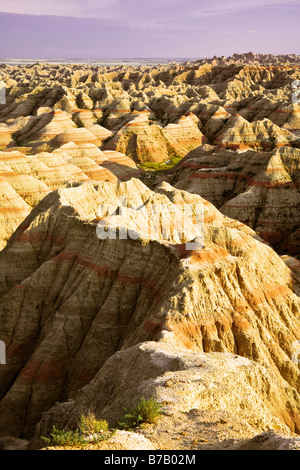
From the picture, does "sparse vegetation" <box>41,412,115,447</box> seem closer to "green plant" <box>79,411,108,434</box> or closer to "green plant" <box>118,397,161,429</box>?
"green plant" <box>79,411,108,434</box>

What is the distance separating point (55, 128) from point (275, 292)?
95606 mm

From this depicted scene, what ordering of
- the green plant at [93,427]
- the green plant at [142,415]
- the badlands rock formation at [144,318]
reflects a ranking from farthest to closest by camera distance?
the badlands rock formation at [144,318] < the green plant at [142,415] < the green plant at [93,427]

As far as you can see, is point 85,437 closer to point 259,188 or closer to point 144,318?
point 144,318

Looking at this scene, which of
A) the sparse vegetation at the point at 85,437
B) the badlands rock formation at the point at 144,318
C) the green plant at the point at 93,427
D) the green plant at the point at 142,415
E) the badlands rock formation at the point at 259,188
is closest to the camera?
the sparse vegetation at the point at 85,437

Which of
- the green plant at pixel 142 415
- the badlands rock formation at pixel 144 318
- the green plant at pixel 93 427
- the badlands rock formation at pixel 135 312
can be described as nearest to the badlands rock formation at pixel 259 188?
the badlands rock formation at pixel 144 318

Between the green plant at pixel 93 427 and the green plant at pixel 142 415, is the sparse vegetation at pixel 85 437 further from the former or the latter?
the green plant at pixel 142 415

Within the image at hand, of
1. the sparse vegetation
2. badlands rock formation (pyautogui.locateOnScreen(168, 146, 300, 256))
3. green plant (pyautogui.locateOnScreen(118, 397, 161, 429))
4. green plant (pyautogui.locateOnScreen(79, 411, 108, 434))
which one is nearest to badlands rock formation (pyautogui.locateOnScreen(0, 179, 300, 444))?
green plant (pyautogui.locateOnScreen(118, 397, 161, 429))

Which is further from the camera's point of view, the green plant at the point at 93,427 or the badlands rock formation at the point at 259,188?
the badlands rock formation at the point at 259,188

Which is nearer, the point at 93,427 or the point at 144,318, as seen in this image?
the point at 93,427

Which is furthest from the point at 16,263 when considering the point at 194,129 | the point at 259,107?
the point at 259,107

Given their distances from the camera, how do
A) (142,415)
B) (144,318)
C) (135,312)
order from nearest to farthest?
1. (142,415)
2. (144,318)
3. (135,312)

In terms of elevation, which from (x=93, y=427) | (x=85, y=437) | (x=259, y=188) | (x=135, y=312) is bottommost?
(x=135, y=312)

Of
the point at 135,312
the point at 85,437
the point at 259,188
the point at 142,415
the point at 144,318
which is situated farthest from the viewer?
the point at 259,188

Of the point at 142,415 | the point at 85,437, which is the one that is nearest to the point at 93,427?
the point at 85,437
